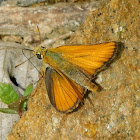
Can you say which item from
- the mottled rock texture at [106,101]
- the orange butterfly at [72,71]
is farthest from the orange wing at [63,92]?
the mottled rock texture at [106,101]

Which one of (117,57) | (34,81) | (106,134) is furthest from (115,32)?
(34,81)

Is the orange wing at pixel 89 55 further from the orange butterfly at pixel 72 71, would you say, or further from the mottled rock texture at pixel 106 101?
the mottled rock texture at pixel 106 101

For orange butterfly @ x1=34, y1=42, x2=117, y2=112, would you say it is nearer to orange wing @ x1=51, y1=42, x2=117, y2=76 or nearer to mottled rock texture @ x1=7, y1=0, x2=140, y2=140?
orange wing @ x1=51, y1=42, x2=117, y2=76

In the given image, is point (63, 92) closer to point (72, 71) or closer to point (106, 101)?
point (72, 71)

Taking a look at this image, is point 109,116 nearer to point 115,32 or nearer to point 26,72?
point 115,32

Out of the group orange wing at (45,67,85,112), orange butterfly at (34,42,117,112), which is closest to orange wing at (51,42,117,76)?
orange butterfly at (34,42,117,112)

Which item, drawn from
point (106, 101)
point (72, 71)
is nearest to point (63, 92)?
point (72, 71)
